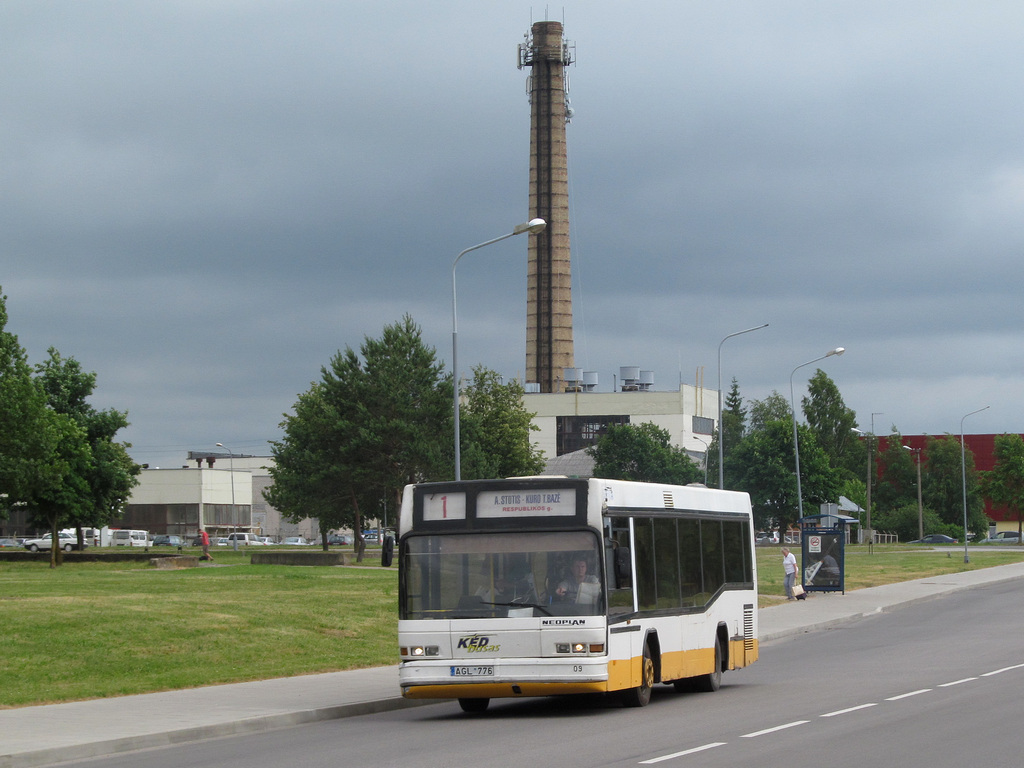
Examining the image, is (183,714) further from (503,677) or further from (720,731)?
(720,731)

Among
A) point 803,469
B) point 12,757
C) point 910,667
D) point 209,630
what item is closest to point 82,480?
point 209,630

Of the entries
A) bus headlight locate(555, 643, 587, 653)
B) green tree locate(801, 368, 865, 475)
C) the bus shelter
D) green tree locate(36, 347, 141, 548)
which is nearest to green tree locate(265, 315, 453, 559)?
green tree locate(36, 347, 141, 548)

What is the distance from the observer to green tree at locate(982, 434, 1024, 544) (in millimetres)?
101688

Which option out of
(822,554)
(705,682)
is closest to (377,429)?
(822,554)

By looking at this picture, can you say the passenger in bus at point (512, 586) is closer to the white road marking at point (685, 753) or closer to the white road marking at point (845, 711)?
the white road marking at point (685, 753)

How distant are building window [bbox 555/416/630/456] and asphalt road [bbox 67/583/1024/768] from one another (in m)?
117

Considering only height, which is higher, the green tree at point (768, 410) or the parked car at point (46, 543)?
the green tree at point (768, 410)

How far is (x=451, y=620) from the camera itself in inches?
554

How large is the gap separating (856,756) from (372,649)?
44.0ft

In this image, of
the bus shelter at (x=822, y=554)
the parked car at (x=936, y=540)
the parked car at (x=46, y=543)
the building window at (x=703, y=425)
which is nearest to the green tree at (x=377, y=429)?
the bus shelter at (x=822, y=554)

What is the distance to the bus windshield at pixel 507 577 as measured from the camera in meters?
14.0

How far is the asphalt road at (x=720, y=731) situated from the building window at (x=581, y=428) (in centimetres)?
11684

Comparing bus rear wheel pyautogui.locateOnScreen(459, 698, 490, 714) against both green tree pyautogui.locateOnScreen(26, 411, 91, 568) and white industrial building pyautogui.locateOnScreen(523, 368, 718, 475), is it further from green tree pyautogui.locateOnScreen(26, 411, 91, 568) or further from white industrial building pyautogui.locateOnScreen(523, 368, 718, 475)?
white industrial building pyautogui.locateOnScreen(523, 368, 718, 475)

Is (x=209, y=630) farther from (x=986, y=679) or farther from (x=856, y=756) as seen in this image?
(x=856, y=756)
